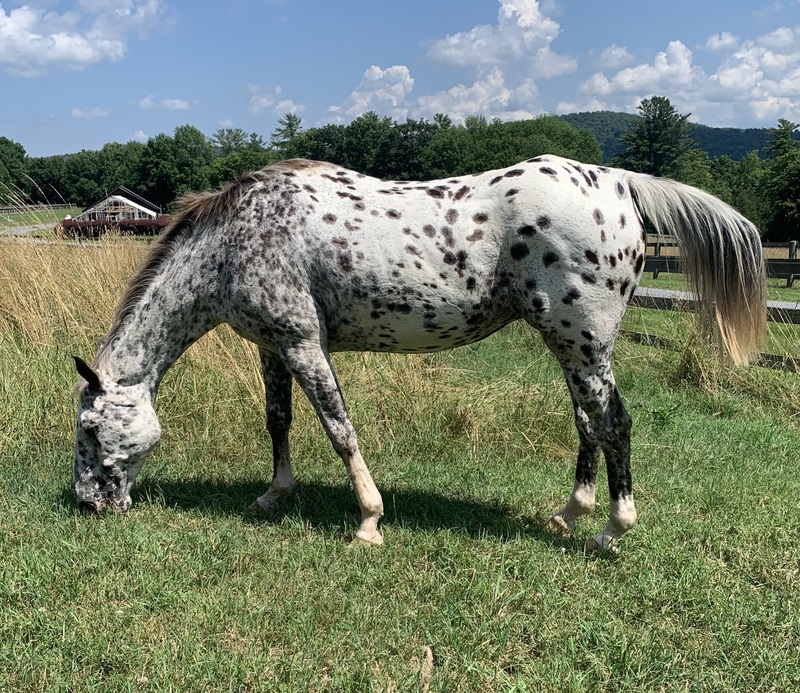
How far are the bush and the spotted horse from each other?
15.9ft

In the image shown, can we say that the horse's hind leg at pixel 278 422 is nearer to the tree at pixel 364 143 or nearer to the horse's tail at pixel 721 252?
the horse's tail at pixel 721 252

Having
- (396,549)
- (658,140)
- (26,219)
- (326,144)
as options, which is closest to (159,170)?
(326,144)

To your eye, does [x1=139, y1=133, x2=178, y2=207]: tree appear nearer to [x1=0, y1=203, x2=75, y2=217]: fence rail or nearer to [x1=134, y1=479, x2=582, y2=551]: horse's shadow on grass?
[x1=0, y1=203, x2=75, y2=217]: fence rail

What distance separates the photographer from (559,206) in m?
3.20

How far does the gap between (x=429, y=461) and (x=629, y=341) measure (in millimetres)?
4774

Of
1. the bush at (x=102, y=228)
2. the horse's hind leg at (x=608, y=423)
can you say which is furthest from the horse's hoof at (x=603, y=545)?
the bush at (x=102, y=228)

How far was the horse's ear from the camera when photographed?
3494 mm

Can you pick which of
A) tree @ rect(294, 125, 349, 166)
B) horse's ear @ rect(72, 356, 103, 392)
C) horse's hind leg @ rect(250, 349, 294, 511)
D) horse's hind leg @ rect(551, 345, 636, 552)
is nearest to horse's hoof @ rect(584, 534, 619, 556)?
horse's hind leg @ rect(551, 345, 636, 552)

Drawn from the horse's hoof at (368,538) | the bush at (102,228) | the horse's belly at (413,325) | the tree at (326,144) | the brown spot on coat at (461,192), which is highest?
the tree at (326,144)

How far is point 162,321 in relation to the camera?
3730mm

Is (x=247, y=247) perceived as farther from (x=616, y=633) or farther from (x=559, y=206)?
(x=616, y=633)

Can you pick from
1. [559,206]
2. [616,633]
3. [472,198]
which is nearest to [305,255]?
[472,198]

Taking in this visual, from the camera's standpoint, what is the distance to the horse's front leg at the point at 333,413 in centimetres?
348

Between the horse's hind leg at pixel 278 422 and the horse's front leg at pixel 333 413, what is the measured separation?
1.99ft
